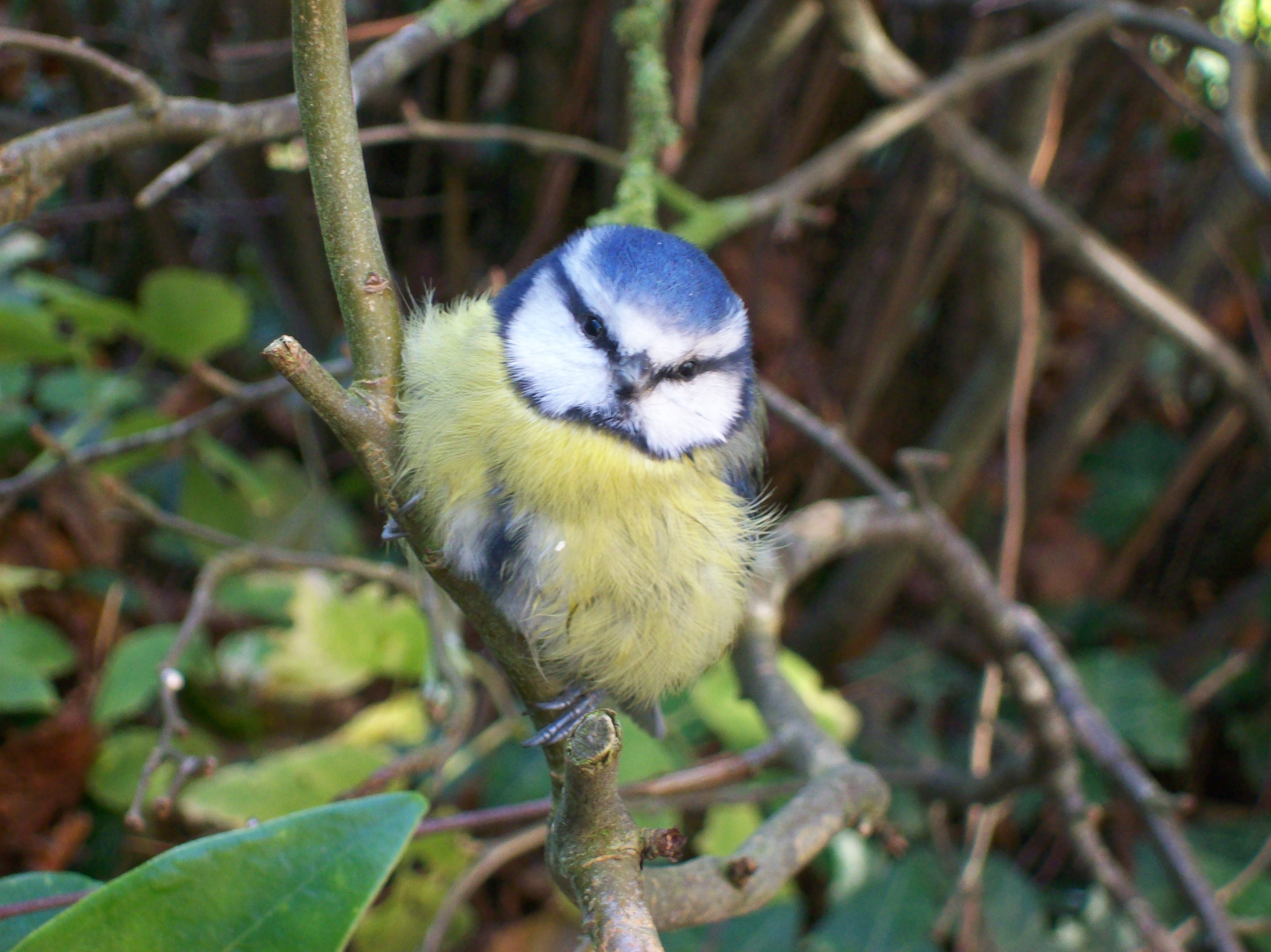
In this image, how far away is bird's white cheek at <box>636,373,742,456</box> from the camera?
0.95 meters

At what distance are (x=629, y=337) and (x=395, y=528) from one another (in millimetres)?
275

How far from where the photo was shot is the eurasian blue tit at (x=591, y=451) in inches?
34.9

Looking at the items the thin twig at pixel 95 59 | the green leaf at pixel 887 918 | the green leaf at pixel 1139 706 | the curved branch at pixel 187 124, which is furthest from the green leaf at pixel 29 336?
the green leaf at pixel 1139 706

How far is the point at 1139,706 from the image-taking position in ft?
6.88

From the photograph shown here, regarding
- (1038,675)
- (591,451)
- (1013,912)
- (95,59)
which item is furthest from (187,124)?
(1013,912)

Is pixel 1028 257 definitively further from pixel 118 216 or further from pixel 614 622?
pixel 118 216

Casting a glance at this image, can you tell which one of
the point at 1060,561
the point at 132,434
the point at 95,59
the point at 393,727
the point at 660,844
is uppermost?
the point at 95,59

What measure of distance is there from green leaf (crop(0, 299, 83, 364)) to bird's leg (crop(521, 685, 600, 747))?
1.13 meters

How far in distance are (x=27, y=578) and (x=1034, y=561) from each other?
84.3 inches

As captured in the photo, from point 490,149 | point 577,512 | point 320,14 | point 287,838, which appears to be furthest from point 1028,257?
point 287,838

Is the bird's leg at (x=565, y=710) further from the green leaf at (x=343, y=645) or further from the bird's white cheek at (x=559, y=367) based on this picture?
the green leaf at (x=343, y=645)

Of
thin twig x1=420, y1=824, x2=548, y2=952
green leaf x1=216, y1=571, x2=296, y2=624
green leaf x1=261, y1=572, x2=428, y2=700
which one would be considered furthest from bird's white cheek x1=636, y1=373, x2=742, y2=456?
green leaf x1=216, y1=571, x2=296, y2=624

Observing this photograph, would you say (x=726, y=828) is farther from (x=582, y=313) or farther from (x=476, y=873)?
(x=582, y=313)

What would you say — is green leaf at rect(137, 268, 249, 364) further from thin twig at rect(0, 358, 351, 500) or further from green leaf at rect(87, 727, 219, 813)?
green leaf at rect(87, 727, 219, 813)
